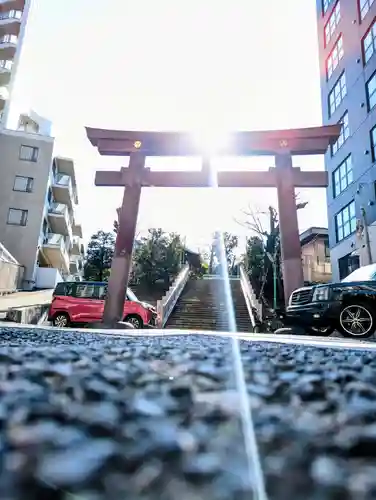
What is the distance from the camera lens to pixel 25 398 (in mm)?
510

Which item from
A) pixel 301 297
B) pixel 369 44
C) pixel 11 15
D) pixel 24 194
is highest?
pixel 11 15

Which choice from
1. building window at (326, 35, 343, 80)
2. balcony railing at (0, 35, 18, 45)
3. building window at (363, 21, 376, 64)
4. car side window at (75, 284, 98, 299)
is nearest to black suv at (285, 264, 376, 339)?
car side window at (75, 284, 98, 299)

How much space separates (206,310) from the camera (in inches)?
593

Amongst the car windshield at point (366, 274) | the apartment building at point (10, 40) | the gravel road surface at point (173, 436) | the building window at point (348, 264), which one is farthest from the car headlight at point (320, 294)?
the apartment building at point (10, 40)

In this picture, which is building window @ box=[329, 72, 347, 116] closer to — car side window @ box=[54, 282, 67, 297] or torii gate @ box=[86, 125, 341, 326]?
torii gate @ box=[86, 125, 341, 326]

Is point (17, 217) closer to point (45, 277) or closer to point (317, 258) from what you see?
point (45, 277)

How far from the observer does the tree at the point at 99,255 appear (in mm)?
32031

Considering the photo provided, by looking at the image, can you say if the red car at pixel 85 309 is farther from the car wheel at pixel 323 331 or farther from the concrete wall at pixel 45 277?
the concrete wall at pixel 45 277

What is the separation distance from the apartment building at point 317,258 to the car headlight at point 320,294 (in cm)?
2080

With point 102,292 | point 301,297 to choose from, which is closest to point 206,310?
point 102,292

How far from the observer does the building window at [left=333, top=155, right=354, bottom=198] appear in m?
17.0

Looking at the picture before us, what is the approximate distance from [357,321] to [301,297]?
4.37 ft

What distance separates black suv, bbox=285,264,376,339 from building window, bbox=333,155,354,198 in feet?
38.3

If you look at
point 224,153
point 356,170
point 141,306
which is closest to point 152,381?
point 224,153
